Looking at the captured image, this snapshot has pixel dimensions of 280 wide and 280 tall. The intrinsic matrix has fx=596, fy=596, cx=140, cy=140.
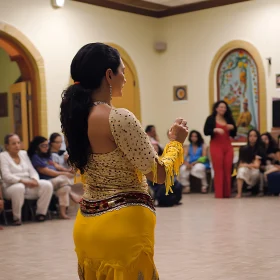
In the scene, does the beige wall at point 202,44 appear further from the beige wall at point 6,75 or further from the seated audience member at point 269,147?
the beige wall at point 6,75

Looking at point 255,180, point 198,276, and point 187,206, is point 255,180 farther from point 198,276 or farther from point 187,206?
point 198,276

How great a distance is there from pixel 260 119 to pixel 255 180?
5.36ft

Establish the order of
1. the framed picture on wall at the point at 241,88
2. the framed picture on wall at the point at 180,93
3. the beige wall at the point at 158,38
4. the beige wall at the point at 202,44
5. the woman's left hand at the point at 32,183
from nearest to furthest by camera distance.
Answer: the woman's left hand at the point at 32,183 < the beige wall at the point at 158,38 < the beige wall at the point at 202,44 < the framed picture on wall at the point at 241,88 < the framed picture on wall at the point at 180,93

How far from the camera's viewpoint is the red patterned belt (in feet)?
7.02

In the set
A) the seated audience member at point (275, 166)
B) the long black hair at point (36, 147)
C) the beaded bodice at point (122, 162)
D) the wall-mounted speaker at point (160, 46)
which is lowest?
the seated audience member at point (275, 166)

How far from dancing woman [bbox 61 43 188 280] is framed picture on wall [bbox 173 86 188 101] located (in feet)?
33.6

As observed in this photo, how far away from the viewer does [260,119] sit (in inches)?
447

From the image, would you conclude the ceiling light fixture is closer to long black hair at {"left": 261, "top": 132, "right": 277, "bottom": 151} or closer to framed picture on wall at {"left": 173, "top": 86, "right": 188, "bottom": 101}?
framed picture on wall at {"left": 173, "top": 86, "right": 188, "bottom": 101}

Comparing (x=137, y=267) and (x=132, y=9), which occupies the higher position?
(x=132, y=9)

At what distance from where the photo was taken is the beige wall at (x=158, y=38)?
404 inches

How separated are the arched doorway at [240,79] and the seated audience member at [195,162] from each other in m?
0.88

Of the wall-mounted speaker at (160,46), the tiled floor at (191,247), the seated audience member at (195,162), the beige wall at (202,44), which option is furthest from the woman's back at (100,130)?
the wall-mounted speaker at (160,46)

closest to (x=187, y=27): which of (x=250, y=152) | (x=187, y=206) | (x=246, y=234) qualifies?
(x=250, y=152)

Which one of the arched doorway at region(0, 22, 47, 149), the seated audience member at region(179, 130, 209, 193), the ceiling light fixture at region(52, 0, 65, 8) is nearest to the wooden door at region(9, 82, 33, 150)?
the arched doorway at region(0, 22, 47, 149)
